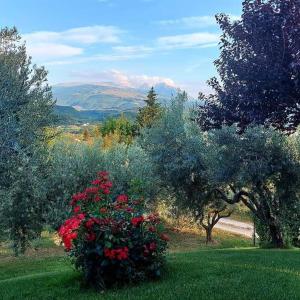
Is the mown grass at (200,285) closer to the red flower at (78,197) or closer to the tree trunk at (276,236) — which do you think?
the red flower at (78,197)

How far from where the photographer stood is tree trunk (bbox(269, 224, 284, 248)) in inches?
966

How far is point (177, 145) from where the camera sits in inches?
936

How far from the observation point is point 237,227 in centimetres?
5706

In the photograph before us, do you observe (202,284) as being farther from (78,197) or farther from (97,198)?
(78,197)

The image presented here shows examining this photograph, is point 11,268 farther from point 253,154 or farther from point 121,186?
point 253,154

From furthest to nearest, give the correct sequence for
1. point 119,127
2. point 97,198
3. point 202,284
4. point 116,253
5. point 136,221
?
point 119,127 → point 97,198 → point 136,221 → point 202,284 → point 116,253

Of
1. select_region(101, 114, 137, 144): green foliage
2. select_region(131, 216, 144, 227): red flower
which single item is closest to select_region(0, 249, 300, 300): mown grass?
select_region(131, 216, 144, 227): red flower

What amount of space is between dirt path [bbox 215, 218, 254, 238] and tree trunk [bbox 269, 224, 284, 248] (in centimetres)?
2393

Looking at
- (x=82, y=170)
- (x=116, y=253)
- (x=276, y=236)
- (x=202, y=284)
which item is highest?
(x=82, y=170)

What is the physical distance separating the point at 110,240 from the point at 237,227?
160 feet

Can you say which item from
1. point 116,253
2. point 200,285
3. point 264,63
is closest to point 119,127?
point 264,63

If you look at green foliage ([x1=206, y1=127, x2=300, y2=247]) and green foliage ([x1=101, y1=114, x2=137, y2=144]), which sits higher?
green foliage ([x1=101, y1=114, x2=137, y2=144])

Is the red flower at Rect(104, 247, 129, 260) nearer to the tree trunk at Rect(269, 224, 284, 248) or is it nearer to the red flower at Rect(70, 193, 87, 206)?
the red flower at Rect(70, 193, 87, 206)

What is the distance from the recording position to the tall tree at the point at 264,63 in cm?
1284
